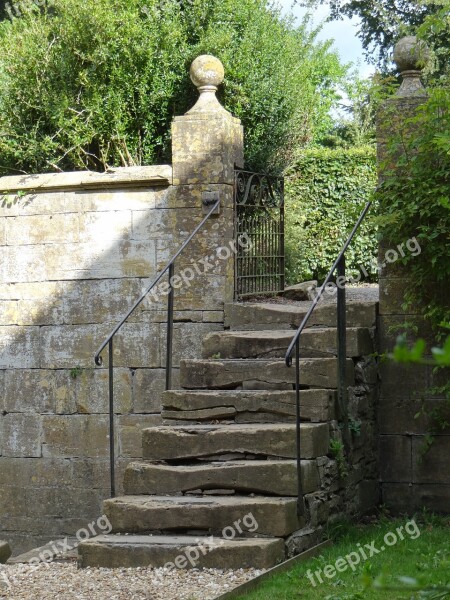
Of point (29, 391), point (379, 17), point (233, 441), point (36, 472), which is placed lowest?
point (36, 472)

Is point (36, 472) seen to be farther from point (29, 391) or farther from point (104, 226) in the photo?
point (104, 226)

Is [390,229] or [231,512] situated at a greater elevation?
[390,229]

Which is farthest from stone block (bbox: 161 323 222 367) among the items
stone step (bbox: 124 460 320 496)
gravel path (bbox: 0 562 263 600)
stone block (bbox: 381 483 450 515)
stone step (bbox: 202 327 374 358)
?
gravel path (bbox: 0 562 263 600)

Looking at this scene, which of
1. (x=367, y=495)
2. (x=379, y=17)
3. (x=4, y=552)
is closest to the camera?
(x=4, y=552)

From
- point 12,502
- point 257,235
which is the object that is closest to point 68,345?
point 12,502

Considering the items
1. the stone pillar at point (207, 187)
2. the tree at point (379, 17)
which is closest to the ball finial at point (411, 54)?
the stone pillar at point (207, 187)

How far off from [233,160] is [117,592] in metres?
3.80

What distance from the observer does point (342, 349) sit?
637 centimetres

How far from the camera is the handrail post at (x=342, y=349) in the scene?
245 inches

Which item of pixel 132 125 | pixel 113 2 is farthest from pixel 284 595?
pixel 113 2

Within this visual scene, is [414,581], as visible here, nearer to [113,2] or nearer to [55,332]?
[55,332]

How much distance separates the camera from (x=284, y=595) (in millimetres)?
4672

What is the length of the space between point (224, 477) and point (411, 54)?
3.35 meters

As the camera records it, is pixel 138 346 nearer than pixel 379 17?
Yes
